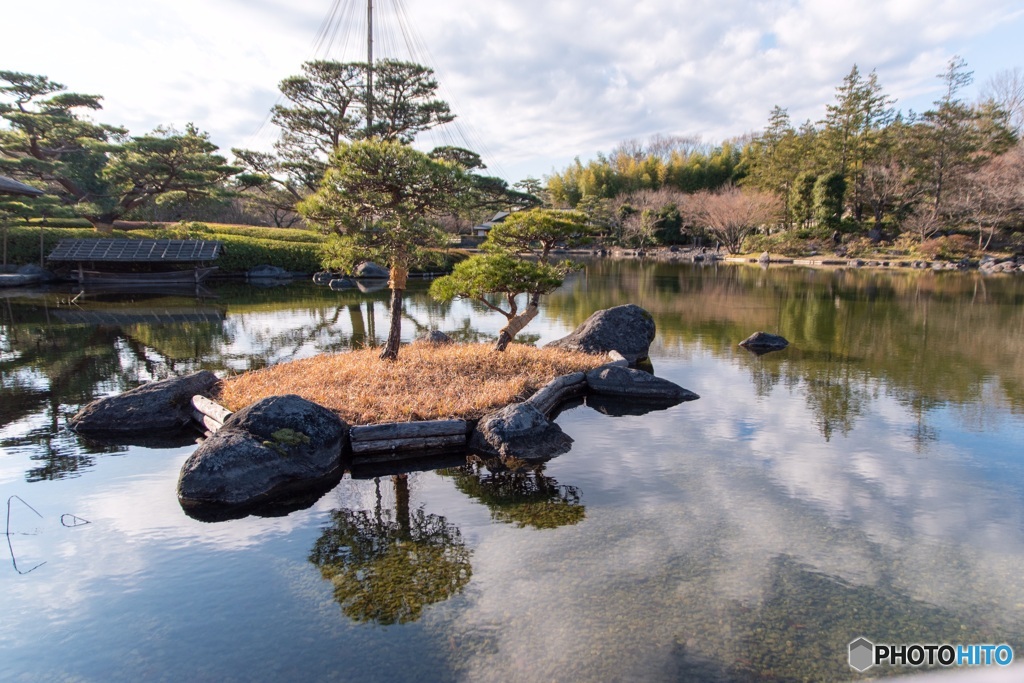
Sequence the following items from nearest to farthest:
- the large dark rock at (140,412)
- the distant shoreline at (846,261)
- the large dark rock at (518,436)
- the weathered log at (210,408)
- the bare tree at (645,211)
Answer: the large dark rock at (518,436)
the weathered log at (210,408)
the large dark rock at (140,412)
the distant shoreline at (846,261)
the bare tree at (645,211)

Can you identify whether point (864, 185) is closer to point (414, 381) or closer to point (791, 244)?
point (791, 244)

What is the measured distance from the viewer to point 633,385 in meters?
10.2

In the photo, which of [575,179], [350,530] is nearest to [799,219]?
[575,179]

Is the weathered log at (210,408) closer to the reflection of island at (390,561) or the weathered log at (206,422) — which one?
the weathered log at (206,422)

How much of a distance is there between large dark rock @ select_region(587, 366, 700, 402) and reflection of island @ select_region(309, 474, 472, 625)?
518 centimetres

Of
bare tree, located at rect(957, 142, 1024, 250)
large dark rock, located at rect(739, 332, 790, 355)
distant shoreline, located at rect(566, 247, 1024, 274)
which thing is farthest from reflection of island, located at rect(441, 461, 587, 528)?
bare tree, located at rect(957, 142, 1024, 250)

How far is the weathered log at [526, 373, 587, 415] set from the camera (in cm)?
889

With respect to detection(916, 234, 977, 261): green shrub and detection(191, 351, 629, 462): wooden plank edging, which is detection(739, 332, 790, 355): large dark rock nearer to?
detection(191, 351, 629, 462): wooden plank edging

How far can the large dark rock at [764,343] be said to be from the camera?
1411 cm

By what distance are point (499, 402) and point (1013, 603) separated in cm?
583

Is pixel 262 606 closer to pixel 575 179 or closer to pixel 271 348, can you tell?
pixel 271 348

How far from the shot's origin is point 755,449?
7602mm

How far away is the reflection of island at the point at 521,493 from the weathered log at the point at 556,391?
158 cm

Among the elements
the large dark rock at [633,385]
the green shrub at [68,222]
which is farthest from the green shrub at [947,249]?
the green shrub at [68,222]
